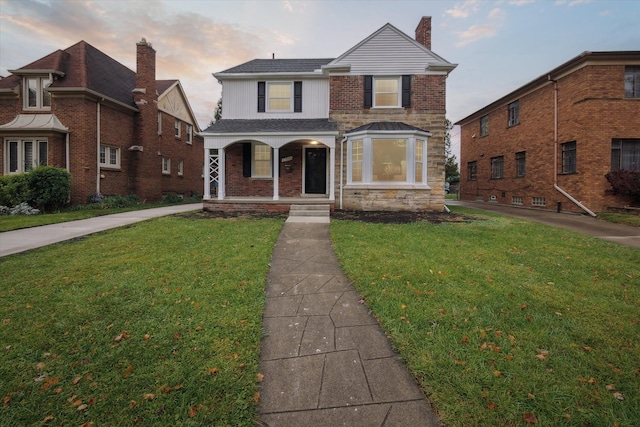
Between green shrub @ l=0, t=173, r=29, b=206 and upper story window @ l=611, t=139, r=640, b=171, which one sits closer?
green shrub @ l=0, t=173, r=29, b=206

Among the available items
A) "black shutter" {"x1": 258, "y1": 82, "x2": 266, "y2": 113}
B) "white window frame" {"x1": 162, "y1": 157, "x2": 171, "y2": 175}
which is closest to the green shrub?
"white window frame" {"x1": 162, "y1": 157, "x2": 171, "y2": 175}

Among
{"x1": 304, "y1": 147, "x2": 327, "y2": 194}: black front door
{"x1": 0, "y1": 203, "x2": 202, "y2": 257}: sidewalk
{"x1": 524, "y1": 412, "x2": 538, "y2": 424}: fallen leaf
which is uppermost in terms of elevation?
{"x1": 304, "y1": 147, "x2": 327, "y2": 194}: black front door

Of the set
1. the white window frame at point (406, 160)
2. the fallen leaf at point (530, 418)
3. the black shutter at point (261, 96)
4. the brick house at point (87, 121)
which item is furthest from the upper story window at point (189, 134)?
the fallen leaf at point (530, 418)

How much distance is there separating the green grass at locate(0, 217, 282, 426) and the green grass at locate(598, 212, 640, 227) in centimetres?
1270

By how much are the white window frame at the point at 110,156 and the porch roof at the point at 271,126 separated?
6.96 m

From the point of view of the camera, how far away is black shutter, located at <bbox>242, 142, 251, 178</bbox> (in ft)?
43.5

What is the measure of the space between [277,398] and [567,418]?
2.02 meters

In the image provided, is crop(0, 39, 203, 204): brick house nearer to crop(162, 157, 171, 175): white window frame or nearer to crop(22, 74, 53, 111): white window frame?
crop(22, 74, 53, 111): white window frame

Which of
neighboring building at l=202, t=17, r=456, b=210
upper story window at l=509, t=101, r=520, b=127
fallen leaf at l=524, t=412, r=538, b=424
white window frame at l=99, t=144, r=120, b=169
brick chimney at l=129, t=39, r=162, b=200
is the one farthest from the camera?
upper story window at l=509, t=101, r=520, b=127

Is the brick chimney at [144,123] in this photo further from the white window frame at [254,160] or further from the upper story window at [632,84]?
the upper story window at [632,84]

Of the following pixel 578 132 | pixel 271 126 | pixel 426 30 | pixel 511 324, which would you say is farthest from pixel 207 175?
pixel 578 132

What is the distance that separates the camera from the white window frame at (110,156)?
582 inches

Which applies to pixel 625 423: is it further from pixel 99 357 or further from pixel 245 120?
pixel 245 120

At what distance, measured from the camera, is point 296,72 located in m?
13.0
